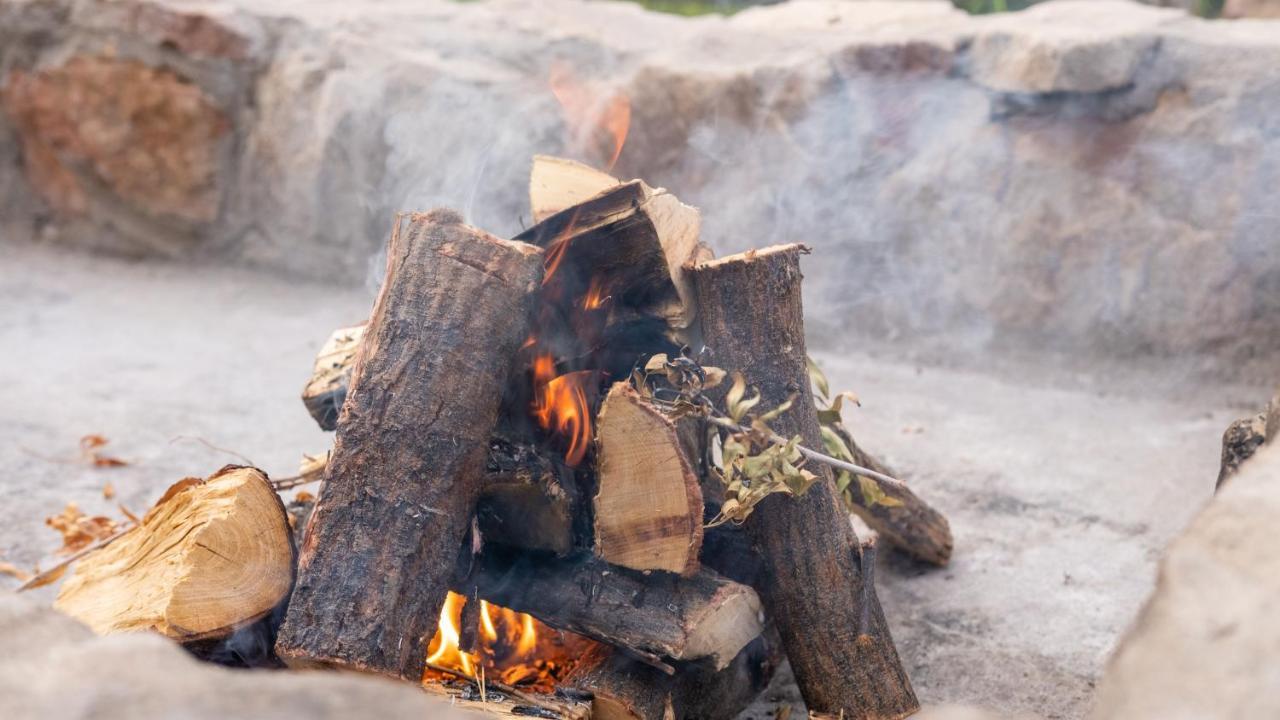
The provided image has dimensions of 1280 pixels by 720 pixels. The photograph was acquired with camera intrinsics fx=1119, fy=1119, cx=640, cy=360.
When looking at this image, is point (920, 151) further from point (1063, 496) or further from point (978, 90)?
point (1063, 496)

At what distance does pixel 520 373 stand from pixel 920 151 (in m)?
3.14

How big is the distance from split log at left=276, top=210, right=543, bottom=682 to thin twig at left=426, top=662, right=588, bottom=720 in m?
0.19

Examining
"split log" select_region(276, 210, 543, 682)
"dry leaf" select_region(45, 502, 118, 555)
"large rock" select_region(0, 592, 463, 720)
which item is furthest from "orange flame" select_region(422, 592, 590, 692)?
"dry leaf" select_region(45, 502, 118, 555)

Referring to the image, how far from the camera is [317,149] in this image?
222 inches

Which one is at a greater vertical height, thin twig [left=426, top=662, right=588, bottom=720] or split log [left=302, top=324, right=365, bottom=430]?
split log [left=302, top=324, right=365, bottom=430]

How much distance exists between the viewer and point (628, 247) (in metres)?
2.23

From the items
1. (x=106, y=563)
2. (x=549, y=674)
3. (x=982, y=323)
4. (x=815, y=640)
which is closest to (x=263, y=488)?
(x=106, y=563)

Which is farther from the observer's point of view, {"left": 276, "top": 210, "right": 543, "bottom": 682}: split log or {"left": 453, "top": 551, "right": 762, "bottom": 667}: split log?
{"left": 453, "top": 551, "right": 762, "bottom": 667}: split log

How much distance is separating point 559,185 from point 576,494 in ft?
2.19

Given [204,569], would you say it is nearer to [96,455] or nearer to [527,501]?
[527,501]

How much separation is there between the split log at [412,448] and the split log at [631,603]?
226 mm

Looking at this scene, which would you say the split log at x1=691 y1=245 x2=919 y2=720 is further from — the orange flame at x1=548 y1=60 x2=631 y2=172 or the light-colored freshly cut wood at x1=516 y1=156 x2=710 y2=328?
the orange flame at x1=548 y1=60 x2=631 y2=172

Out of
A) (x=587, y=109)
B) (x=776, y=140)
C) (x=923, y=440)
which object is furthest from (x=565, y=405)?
(x=587, y=109)

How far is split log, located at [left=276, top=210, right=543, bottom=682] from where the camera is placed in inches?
77.5
